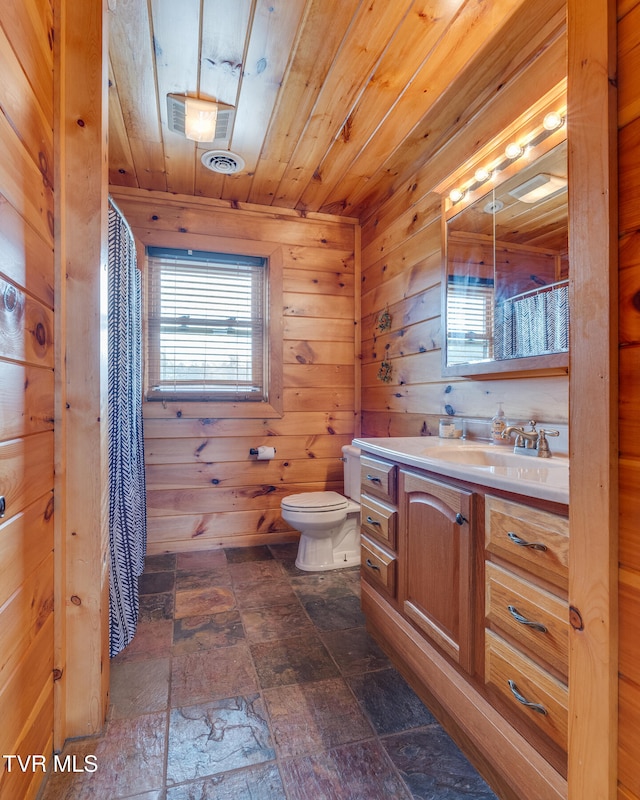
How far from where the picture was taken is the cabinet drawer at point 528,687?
946 mm

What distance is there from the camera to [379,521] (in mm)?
1831

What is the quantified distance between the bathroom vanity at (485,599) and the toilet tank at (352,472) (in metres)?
1.04

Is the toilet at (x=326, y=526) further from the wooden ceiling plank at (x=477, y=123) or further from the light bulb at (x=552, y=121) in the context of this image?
the light bulb at (x=552, y=121)

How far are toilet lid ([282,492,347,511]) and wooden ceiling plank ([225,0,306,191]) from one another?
204 centimetres

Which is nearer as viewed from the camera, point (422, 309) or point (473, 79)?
point (473, 79)

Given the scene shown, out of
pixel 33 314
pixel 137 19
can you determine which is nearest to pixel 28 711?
pixel 33 314

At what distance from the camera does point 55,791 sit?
3.84 feet

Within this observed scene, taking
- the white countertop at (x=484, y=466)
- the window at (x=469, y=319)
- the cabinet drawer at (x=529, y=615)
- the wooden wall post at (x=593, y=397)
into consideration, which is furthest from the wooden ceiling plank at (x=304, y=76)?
the cabinet drawer at (x=529, y=615)

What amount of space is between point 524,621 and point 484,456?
0.80 metres

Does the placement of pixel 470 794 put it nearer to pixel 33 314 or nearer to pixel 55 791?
pixel 55 791

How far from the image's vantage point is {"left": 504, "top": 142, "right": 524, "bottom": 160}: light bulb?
1.74 metres

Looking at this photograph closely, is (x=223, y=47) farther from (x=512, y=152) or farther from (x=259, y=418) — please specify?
(x=259, y=418)

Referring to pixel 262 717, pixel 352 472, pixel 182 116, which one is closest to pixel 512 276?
pixel 352 472

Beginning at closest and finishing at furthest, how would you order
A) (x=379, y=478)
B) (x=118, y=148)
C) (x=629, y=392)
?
(x=629, y=392), (x=379, y=478), (x=118, y=148)
